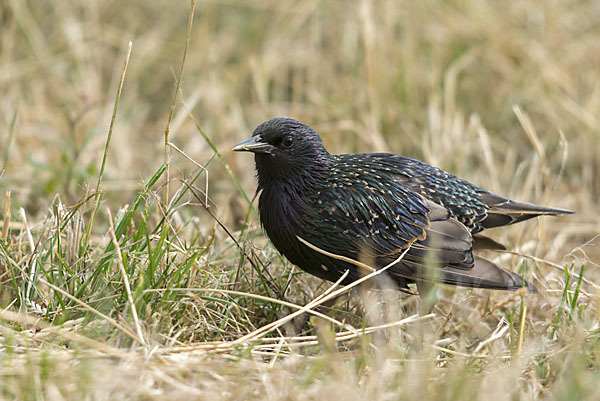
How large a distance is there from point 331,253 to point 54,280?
3.96 ft

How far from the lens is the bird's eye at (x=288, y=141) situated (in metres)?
3.61

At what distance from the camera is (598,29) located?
6414 mm

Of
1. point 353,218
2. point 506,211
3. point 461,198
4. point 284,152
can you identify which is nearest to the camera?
point 353,218

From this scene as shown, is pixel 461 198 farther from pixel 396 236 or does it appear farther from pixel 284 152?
pixel 284 152

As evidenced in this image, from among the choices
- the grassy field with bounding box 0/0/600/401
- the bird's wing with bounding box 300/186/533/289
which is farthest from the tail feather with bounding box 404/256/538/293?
the grassy field with bounding box 0/0/600/401

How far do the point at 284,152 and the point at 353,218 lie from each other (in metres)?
0.46

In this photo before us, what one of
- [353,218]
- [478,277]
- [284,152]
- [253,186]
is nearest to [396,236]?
[353,218]

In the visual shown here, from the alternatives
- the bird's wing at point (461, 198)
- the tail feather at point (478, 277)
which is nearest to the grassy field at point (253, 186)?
the tail feather at point (478, 277)

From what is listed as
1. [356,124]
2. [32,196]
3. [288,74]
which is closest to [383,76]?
[356,124]

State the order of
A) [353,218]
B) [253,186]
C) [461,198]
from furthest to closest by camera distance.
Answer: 1. [253,186]
2. [461,198]
3. [353,218]

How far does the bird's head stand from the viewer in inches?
141

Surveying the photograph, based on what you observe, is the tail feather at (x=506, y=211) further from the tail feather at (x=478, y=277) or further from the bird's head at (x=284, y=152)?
the bird's head at (x=284, y=152)

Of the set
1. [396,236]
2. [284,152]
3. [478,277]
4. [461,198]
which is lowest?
[478,277]

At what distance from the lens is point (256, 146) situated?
3.54m
